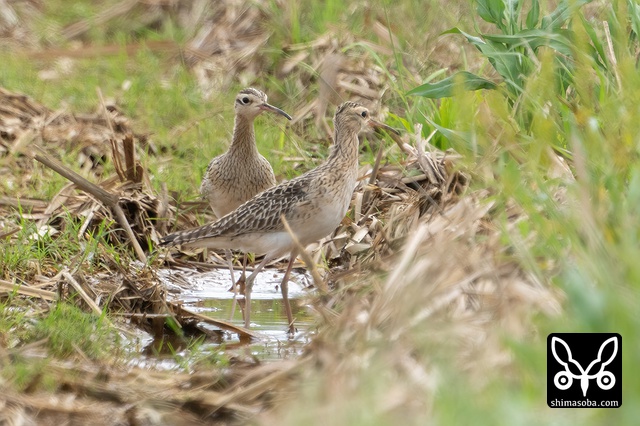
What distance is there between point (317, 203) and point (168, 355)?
150cm

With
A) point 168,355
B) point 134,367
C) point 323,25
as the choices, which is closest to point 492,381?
point 134,367

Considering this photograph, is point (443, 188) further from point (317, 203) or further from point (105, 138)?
point (105, 138)

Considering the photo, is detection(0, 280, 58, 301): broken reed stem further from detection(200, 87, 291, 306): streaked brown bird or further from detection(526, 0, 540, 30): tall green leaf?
detection(526, 0, 540, 30): tall green leaf

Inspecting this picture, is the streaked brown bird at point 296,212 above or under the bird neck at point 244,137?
under

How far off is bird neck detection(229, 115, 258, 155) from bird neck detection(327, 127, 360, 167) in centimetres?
126

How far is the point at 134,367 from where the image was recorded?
18.4 ft

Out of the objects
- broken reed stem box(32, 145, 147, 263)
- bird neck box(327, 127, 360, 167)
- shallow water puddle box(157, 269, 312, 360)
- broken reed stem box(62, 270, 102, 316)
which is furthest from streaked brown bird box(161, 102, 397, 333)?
broken reed stem box(62, 270, 102, 316)

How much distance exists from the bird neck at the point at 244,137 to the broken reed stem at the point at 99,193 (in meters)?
1.05

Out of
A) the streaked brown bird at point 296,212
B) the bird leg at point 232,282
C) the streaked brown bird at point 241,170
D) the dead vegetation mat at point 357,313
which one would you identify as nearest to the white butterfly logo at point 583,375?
the dead vegetation mat at point 357,313

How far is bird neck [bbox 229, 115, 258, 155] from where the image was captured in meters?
8.62

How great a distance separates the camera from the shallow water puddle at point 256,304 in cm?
639

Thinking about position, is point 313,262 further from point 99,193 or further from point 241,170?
point 99,193

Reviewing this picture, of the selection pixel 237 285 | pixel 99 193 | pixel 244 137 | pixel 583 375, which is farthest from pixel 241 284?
pixel 583 375

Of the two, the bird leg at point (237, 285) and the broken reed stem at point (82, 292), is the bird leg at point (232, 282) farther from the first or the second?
the broken reed stem at point (82, 292)
